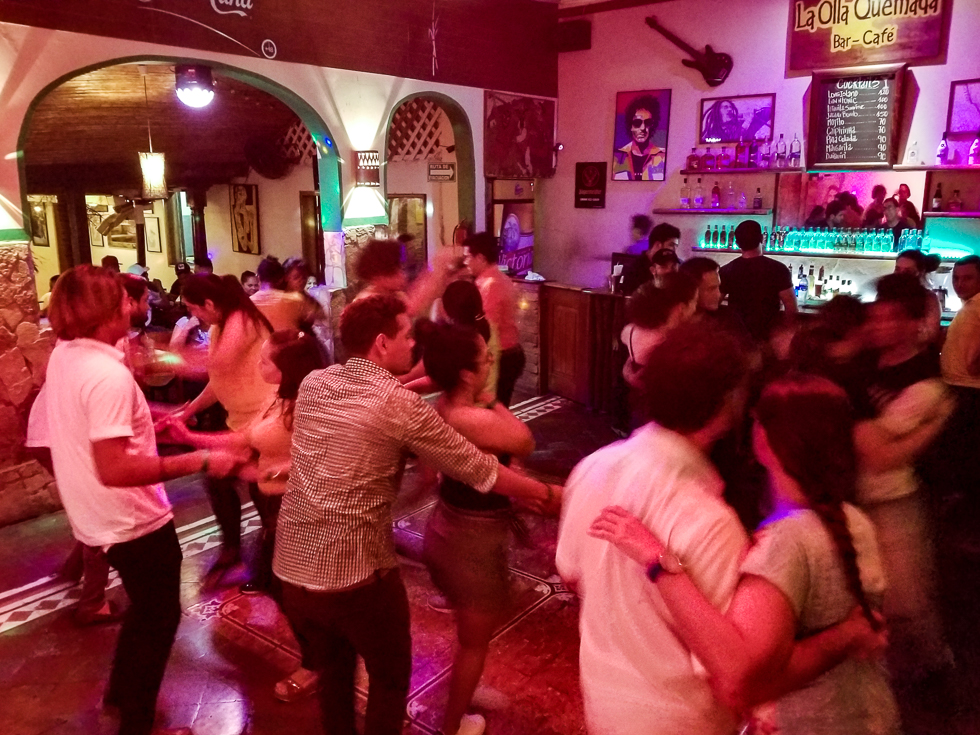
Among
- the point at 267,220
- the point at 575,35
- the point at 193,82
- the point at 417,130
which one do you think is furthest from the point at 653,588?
the point at 267,220

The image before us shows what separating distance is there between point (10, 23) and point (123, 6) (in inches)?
31.1

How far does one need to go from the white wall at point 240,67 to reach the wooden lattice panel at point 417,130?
6.30 ft

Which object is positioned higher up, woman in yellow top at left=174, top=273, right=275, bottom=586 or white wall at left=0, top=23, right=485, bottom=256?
white wall at left=0, top=23, right=485, bottom=256

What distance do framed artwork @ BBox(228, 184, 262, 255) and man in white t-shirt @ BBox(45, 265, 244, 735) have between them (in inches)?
407

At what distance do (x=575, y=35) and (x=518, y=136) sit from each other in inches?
52.4

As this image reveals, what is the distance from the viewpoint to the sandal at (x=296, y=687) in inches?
117

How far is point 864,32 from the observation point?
7012mm

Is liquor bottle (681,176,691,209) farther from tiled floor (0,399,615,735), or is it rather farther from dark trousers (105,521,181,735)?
dark trousers (105,521,181,735)

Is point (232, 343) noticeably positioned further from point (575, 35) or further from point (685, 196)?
point (575, 35)

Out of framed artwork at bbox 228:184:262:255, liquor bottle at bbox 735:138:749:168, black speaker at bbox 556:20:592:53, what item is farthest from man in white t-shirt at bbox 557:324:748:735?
framed artwork at bbox 228:184:262:255

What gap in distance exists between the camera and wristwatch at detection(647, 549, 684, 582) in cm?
131

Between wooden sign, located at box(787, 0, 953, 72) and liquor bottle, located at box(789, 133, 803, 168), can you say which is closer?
wooden sign, located at box(787, 0, 953, 72)

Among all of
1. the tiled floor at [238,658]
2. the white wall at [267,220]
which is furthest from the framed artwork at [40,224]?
the tiled floor at [238,658]

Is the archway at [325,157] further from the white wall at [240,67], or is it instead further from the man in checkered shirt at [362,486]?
the man in checkered shirt at [362,486]
